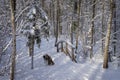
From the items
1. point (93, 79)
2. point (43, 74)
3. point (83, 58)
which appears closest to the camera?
point (93, 79)

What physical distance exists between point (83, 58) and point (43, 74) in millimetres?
10150

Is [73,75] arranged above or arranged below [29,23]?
below

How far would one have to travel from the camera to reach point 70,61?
74.2 feet

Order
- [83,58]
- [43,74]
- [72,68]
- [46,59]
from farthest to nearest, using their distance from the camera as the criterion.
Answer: [83,58] → [46,59] → [72,68] → [43,74]

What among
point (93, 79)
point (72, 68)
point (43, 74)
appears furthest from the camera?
point (72, 68)

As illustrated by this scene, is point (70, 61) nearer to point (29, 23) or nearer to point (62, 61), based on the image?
point (62, 61)

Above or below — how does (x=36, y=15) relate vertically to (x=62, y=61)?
above

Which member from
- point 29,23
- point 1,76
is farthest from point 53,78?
point 29,23

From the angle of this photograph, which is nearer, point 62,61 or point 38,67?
point 38,67

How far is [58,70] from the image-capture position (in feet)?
64.1

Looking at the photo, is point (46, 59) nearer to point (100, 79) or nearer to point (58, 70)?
point (58, 70)

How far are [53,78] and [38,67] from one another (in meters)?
3.77

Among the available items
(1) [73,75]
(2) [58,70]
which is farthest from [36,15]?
(1) [73,75]

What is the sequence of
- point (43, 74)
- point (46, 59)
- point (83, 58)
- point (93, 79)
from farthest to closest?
point (83, 58)
point (46, 59)
point (43, 74)
point (93, 79)
